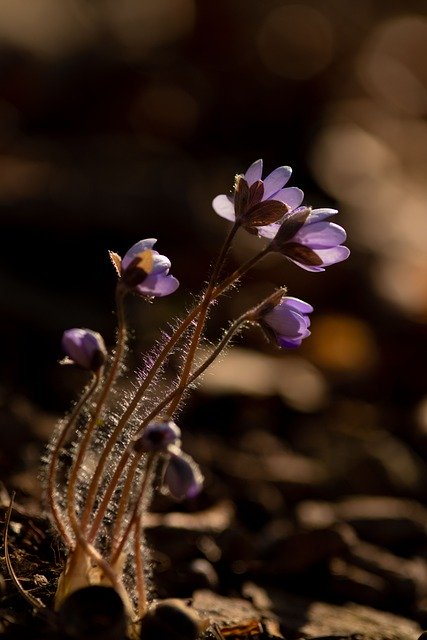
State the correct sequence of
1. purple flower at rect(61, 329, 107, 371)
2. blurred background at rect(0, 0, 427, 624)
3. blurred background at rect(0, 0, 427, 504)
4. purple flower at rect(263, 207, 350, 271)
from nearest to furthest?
1. purple flower at rect(61, 329, 107, 371)
2. purple flower at rect(263, 207, 350, 271)
3. blurred background at rect(0, 0, 427, 624)
4. blurred background at rect(0, 0, 427, 504)

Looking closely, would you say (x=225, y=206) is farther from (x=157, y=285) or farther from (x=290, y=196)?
(x=157, y=285)

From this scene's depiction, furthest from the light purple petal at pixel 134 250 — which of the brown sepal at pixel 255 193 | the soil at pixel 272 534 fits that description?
the soil at pixel 272 534

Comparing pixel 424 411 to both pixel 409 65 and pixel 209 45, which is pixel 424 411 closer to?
pixel 209 45

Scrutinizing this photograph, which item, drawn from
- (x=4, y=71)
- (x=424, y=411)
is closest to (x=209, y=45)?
(x=4, y=71)

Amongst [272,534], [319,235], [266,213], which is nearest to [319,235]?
[319,235]

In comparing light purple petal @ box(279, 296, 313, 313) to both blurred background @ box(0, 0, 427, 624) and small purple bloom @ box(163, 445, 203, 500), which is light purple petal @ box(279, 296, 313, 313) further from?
blurred background @ box(0, 0, 427, 624)

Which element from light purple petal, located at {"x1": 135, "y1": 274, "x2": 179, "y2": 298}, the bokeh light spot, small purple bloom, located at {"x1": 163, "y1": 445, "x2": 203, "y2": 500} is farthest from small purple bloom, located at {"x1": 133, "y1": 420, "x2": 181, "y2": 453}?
the bokeh light spot
